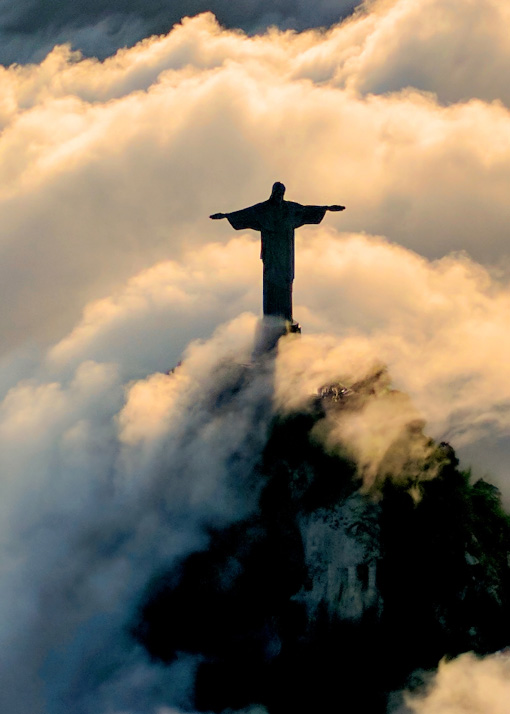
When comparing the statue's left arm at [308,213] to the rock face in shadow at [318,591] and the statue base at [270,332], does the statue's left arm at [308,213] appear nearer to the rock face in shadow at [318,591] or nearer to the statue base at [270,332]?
the statue base at [270,332]

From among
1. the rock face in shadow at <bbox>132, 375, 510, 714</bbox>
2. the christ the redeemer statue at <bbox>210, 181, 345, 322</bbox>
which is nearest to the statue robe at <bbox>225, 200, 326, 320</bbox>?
the christ the redeemer statue at <bbox>210, 181, 345, 322</bbox>

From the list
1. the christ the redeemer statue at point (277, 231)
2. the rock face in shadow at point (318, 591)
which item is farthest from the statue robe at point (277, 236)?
the rock face in shadow at point (318, 591)

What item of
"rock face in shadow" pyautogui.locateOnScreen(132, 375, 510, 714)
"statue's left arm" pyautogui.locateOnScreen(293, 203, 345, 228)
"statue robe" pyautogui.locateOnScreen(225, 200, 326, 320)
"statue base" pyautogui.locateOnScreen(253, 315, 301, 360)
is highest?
"statue's left arm" pyautogui.locateOnScreen(293, 203, 345, 228)

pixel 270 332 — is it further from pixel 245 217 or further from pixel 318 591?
pixel 318 591

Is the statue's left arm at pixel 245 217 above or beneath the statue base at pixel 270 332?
above

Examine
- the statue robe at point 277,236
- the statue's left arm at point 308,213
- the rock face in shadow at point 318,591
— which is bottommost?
the rock face in shadow at point 318,591

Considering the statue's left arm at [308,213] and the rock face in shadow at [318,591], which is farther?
the statue's left arm at [308,213]

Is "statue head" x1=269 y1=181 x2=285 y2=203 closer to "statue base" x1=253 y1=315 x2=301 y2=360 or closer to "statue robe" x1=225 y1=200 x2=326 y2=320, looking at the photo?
"statue robe" x1=225 y1=200 x2=326 y2=320

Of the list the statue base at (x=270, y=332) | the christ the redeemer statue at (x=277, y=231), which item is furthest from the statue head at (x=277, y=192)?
the statue base at (x=270, y=332)
